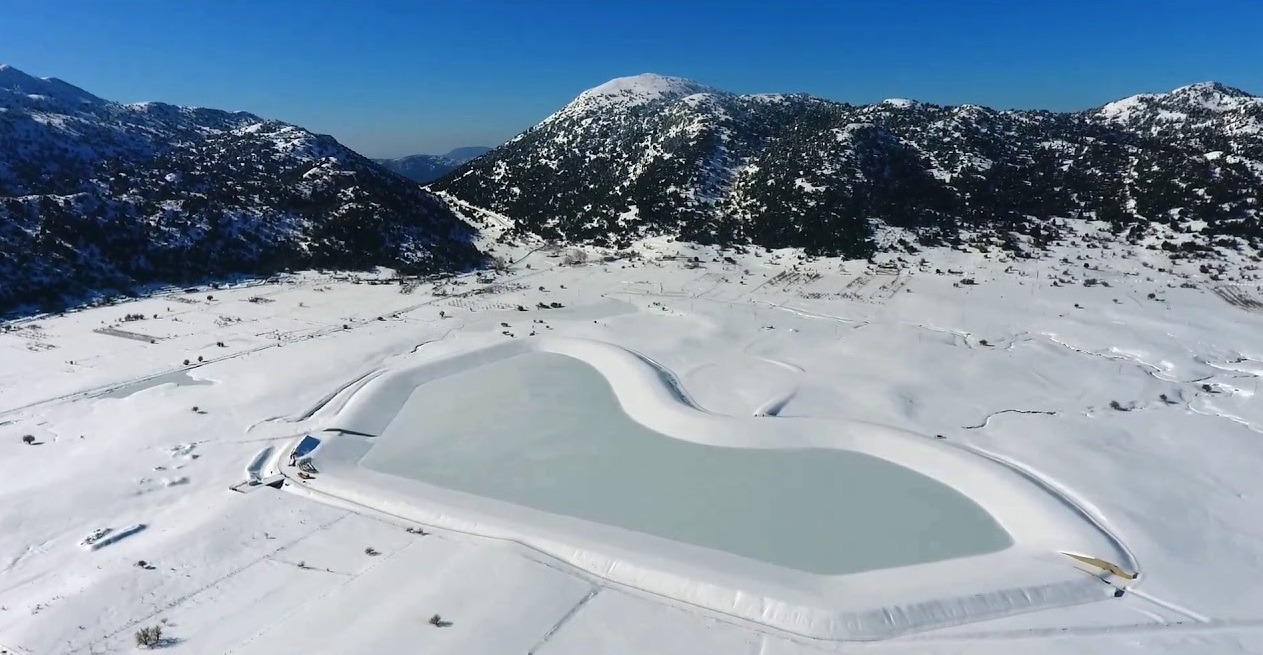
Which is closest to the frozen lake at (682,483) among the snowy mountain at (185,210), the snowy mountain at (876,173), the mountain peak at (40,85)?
the snowy mountain at (185,210)

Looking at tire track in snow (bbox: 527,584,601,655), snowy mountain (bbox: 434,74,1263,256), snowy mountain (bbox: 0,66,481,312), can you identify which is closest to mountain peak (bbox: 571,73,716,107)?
snowy mountain (bbox: 434,74,1263,256)

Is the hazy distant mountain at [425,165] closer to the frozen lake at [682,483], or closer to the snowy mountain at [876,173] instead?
the snowy mountain at [876,173]

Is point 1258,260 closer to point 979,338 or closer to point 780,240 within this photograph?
point 979,338

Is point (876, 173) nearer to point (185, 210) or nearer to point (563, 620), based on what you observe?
point (563, 620)

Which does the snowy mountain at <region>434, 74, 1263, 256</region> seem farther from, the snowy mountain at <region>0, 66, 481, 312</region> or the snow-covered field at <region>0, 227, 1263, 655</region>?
the snow-covered field at <region>0, 227, 1263, 655</region>

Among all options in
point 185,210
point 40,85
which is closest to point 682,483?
point 185,210

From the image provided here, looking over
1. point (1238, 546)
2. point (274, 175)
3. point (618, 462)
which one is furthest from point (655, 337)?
point (274, 175)

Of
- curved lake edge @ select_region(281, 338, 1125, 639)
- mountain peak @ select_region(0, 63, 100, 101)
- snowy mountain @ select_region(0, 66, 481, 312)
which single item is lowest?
curved lake edge @ select_region(281, 338, 1125, 639)
